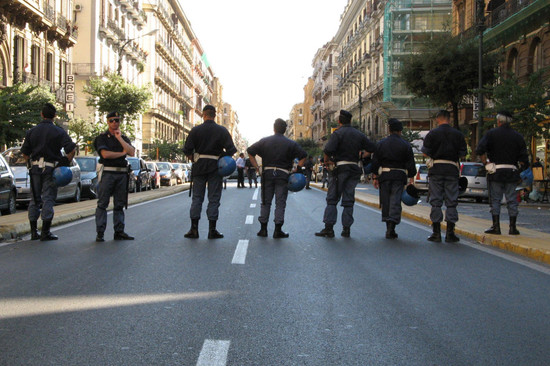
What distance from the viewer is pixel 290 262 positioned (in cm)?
740

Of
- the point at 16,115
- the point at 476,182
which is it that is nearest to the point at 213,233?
the point at 16,115

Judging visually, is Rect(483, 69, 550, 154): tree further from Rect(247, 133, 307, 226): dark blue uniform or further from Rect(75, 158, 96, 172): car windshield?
Rect(247, 133, 307, 226): dark blue uniform

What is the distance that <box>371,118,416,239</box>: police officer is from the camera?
10172 millimetres

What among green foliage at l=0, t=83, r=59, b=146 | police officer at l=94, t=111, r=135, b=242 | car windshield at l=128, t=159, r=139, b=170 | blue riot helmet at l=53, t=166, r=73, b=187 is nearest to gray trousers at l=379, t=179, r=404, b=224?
police officer at l=94, t=111, r=135, b=242

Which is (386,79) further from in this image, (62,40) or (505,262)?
(505,262)

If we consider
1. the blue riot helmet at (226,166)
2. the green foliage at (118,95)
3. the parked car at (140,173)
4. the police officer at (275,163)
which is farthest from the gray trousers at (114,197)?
the green foliage at (118,95)

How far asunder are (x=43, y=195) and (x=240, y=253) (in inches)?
128

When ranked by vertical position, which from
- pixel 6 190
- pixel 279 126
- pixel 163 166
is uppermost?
pixel 279 126

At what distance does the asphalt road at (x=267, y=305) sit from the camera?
3949 millimetres

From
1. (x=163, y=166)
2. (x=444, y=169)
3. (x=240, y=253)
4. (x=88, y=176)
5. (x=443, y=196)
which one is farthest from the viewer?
(x=163, y=166)

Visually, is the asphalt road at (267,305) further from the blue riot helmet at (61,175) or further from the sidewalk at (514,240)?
the blue riot helmet at (61,175)

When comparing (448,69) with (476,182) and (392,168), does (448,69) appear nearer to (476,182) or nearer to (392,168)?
(476,182)

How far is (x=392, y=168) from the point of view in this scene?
10250 mm

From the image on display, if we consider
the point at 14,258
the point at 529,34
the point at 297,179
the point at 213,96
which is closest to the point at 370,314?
the point at 14,258
